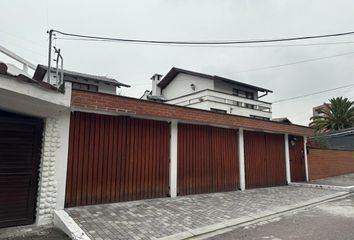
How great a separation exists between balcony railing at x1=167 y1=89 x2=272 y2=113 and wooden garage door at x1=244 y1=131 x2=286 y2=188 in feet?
31.1

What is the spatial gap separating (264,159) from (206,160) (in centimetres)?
345

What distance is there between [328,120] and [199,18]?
89.2 feet

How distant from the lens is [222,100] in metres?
21.7

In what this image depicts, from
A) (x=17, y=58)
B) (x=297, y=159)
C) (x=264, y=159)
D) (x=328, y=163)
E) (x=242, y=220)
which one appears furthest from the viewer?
(x=328, y=163)

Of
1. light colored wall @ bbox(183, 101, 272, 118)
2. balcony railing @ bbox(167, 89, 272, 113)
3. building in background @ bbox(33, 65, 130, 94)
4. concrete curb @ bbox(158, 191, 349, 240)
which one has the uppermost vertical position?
building in background @ bbox(33, 65, 130, 94)

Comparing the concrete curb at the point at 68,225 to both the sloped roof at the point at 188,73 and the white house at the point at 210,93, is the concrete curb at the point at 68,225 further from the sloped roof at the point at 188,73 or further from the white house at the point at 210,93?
the sloped roof at the point at 188,73

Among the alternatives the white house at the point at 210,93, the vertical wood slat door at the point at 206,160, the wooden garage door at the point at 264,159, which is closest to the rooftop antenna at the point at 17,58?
the vertical wood slat door at the point at 206,160

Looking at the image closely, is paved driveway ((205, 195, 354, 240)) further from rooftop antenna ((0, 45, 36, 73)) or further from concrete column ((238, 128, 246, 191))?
rooftop antenna ((0, 45, 36, 73))

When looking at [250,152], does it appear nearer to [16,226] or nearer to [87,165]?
[87,165]

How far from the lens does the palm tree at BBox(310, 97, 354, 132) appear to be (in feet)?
100

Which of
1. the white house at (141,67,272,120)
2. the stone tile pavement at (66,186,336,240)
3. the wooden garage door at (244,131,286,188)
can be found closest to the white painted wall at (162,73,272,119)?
the white house at (141,67,272,120)

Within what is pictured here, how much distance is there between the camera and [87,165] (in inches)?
261

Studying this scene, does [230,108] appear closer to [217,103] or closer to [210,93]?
[217,103]

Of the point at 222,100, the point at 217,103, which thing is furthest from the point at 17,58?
the point at 222,100
